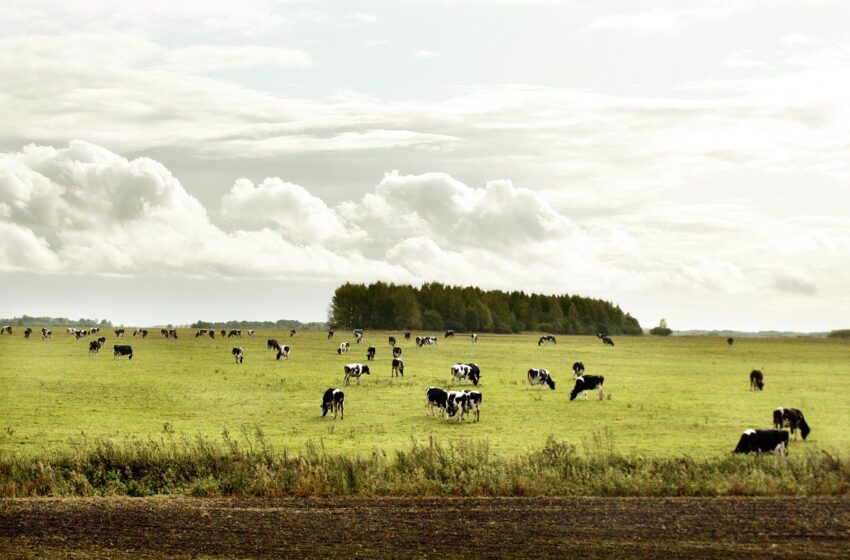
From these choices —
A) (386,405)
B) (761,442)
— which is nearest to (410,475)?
(761,442)

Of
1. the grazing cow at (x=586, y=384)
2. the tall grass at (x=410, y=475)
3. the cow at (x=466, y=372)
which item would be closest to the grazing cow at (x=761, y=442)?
the tall grass at (x=410, y=475)

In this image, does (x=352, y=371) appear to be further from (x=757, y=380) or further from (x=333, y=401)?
(x=757, y=380)

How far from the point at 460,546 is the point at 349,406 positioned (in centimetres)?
2398

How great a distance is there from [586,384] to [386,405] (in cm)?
1099

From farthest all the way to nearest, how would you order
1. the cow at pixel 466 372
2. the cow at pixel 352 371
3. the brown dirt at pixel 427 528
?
the cow at pixel 352 371 < the cow at pixel 466 372 < the brown dirt at pixel 427 528

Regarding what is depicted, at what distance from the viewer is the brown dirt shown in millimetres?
15812

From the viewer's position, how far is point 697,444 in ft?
96.3

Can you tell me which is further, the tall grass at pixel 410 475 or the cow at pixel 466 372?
the cow at pixel 466 372

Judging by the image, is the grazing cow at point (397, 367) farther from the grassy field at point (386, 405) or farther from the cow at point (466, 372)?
the cow at point (466, 372)

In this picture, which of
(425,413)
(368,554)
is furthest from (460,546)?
(425,413)

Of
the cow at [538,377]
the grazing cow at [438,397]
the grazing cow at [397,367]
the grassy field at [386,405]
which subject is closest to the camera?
the grassy field at [386,405]

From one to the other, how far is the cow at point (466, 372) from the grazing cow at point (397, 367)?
6441 millimetres

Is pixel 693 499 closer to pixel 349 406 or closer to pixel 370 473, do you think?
pixel 370 473

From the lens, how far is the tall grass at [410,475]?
66.2 feet
